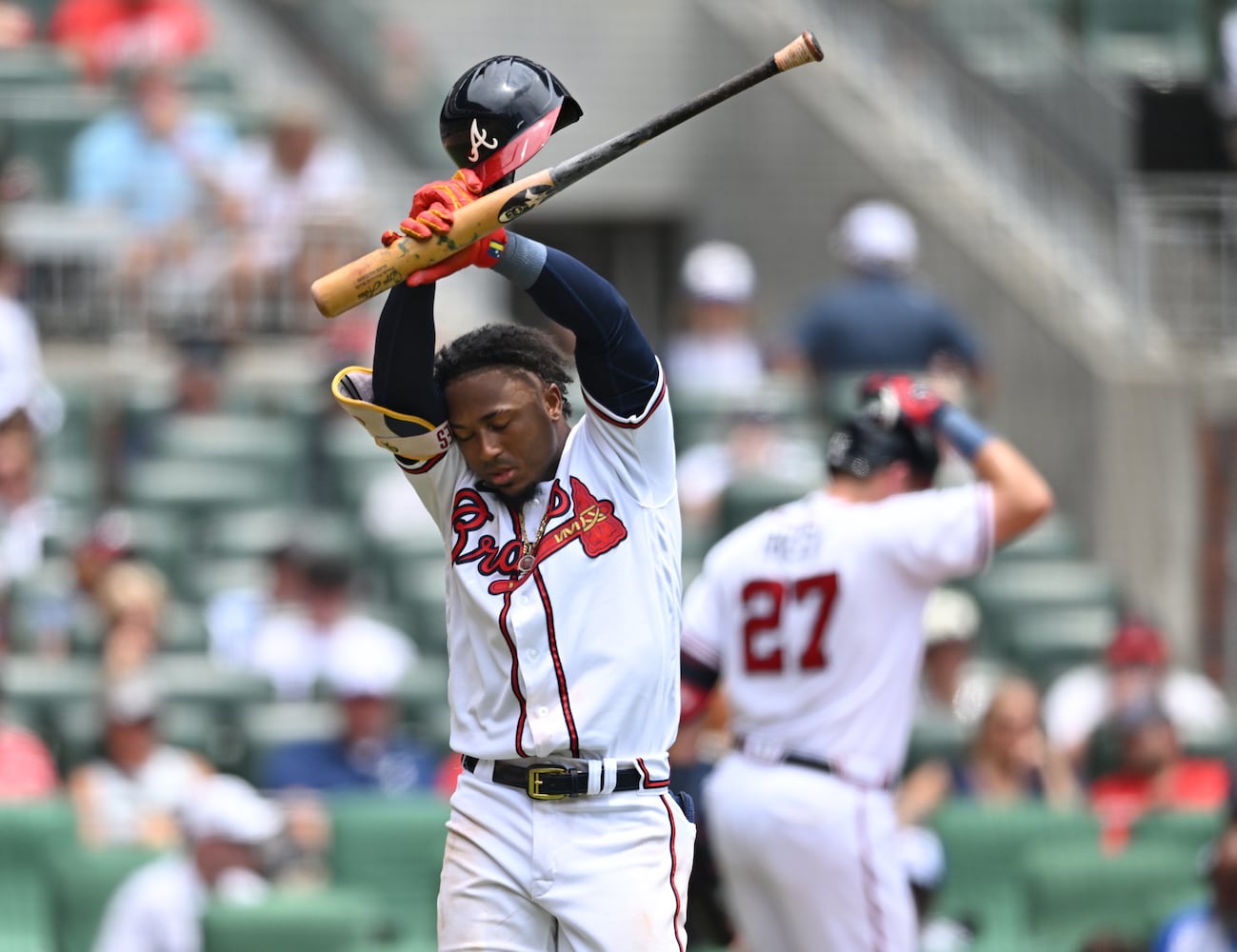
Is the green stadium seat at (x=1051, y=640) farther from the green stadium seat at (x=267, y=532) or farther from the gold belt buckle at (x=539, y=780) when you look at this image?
the gold belt buckle at (x=539, y=780)

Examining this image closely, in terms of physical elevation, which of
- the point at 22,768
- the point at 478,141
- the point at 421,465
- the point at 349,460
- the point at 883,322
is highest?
the point at 883,322

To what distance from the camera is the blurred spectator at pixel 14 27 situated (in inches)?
415

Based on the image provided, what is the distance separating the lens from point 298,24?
12.1 m

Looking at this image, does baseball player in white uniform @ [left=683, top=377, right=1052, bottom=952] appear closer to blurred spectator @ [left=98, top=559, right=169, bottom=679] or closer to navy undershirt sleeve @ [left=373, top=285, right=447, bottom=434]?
navy undershirt sleeve @ [left=373, top=285, right=447, bottom=434]

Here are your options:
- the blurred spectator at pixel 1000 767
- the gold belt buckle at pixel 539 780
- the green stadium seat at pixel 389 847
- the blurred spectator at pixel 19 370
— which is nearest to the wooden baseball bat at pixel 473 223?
the gold belt buckle at pixel 539 780

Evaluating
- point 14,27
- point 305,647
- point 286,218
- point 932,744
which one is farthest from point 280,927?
point 14,27

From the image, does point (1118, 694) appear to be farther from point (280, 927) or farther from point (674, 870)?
point (674, 870)

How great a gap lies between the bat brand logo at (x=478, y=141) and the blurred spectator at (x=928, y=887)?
138 inches

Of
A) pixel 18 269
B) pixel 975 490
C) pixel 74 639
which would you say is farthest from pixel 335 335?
pixel 975 490

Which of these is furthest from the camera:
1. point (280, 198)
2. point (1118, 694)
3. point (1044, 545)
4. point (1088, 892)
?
point (1044, 545)

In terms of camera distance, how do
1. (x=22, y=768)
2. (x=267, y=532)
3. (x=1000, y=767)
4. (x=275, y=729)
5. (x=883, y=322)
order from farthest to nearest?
(x=883, y=322), (x=267, y=532), (x=1000, y=767), (x=275, y=729), (x=22, y=768)

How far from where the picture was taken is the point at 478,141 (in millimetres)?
3789

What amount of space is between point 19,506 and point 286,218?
1.88 m

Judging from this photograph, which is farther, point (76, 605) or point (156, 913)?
point (76, 605)
